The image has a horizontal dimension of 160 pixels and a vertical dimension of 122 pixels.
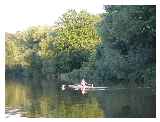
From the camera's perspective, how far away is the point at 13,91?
1098cm

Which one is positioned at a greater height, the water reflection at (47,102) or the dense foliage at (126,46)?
the dense foliage at (126,46)

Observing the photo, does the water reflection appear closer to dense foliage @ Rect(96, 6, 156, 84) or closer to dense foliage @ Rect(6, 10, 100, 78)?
dense foliage @ Rect(6, 10, 100, 78)

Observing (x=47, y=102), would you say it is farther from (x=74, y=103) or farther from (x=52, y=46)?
(x=52, y=46)

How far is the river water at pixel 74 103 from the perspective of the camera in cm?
1099

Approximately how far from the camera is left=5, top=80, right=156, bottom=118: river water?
10992mm

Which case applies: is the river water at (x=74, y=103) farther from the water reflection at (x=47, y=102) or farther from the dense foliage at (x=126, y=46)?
the dense foliage at (x=126, y=46)

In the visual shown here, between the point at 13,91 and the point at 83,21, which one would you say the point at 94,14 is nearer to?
the point at 83,21

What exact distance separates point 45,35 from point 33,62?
204 millimetres

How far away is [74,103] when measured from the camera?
11.0 meters

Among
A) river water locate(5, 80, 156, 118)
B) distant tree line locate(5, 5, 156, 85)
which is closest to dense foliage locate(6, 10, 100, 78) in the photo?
distant tree line locate(5, 5, 156, 85)

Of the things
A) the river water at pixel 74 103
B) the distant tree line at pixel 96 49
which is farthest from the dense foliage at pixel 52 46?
the river water at pixel 74 103

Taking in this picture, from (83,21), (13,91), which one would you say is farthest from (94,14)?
(13,91)

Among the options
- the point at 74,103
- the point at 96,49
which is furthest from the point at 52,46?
the point at 74,103

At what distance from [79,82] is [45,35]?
401 mm
